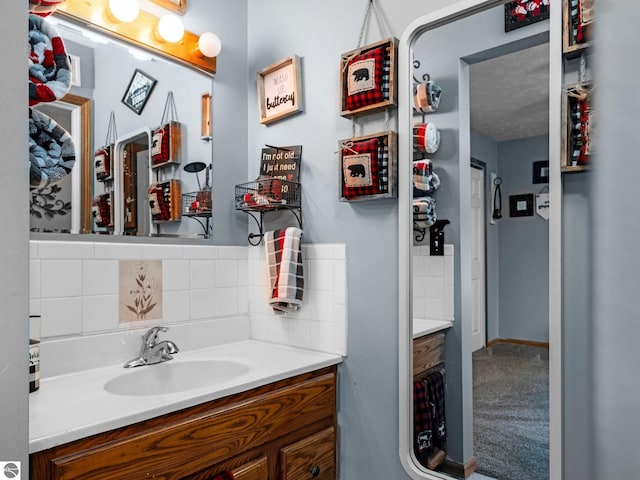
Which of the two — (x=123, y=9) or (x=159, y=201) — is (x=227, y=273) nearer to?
(x=159, y=201)

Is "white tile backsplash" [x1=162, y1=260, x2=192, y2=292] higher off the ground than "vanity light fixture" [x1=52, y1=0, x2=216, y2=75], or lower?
lower

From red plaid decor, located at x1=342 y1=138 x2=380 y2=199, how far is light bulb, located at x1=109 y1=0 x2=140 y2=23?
86cm

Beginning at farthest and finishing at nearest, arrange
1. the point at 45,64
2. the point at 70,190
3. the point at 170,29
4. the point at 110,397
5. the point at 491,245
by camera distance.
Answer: the point at 170,29 → the point at 70,190 → the point at 491,245 → the point at 110,397 → the point at 45,64

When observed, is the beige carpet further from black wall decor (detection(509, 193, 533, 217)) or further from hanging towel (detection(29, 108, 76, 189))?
hanging towel (detection(29, 108, 76, 189))

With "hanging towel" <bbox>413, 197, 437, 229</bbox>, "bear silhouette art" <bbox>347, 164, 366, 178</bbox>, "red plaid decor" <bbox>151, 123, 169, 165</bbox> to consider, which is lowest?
"hanging towel" <bbox>413, 197, 437, 229</bbox>

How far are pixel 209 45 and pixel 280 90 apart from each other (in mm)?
320

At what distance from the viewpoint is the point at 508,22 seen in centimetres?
125

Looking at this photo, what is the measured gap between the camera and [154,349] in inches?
59.7

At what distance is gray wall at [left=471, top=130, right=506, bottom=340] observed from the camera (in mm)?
1232

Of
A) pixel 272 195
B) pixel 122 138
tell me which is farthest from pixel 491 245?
pixel 122 138

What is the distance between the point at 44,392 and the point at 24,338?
0.83m

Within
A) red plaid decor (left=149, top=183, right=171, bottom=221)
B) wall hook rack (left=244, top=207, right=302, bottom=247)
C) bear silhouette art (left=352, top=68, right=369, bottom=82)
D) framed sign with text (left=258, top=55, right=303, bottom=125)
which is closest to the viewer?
bear silhouette art (left=352, top=68, right=369, bottom=82)

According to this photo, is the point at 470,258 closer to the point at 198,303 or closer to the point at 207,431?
the point at 207,431

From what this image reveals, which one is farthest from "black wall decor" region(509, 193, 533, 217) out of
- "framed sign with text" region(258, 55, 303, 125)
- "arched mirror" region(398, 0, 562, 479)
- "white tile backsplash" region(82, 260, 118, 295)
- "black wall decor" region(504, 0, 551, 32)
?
"white tile backsplash" region(82, 260, 118, 295)
